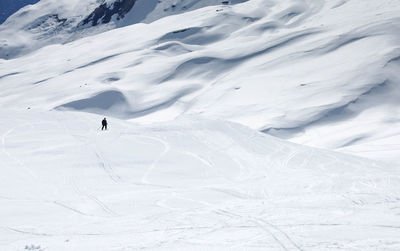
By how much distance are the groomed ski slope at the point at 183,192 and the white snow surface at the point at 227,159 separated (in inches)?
2.2

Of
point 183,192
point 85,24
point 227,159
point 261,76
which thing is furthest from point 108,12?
point 183,192

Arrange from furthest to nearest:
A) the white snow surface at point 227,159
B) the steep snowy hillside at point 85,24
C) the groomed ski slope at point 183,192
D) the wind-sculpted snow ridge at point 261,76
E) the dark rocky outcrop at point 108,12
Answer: the dark rocky outcrop at point 108,12 < the steep snowy hillside at point 85,24 < the wind-sculpted snow ridge at point 261,76 < the white snow surface at point 227,159 < the groomed ski slope at point 183,192

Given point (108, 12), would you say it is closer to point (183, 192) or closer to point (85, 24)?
point (85, 24)

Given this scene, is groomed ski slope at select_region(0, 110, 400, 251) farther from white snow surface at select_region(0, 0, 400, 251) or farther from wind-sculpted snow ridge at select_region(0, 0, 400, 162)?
wind-sculpted snow ridge at select_region(0, 0, 400, 162)

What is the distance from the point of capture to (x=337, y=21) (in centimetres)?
7462

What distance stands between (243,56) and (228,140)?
4560 centimetres

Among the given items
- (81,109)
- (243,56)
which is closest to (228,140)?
(81,109)

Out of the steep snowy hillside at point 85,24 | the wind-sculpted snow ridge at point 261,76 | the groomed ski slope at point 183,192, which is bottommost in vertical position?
the steep snowy hillside at point 85,24

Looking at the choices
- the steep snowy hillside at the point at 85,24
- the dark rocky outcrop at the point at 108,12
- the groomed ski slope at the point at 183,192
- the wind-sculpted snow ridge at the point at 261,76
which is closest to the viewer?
the groomed ski slope at the point at 183,192

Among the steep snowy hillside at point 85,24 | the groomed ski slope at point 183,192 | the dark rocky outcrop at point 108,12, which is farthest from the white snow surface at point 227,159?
the dark rocky outcrop at point 108,12

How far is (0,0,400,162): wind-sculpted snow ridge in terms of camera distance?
1635 inches

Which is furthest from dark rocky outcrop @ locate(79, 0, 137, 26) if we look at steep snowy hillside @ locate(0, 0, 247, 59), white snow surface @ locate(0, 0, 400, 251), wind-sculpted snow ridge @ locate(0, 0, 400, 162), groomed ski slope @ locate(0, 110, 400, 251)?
groomed ski slope @ locate(0, 110, 400, 251)

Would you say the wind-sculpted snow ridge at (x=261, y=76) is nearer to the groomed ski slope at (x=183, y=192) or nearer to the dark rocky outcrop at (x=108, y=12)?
the groomed ski slope at (x=183, y=192)

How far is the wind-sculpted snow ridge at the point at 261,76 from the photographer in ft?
136
